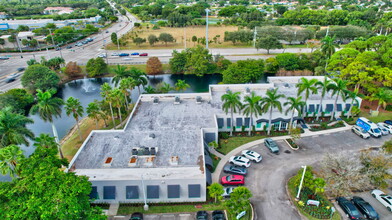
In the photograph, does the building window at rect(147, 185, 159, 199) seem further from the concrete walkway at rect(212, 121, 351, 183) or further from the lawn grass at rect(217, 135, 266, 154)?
the lawn grass at rect(217, 135, 266, 154)

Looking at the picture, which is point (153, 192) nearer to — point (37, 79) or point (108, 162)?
point (108, 162)

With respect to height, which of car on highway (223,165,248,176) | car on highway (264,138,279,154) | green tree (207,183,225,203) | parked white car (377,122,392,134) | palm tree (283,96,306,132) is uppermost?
palm tree (283,96,306,132)

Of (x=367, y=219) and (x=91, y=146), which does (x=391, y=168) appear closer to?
(x=367, y=219)

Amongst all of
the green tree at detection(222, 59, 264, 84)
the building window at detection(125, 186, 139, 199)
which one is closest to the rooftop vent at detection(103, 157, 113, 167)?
the building window at detection(125, 186, 139, 199)

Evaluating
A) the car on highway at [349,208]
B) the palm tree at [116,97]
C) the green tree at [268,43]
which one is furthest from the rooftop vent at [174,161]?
the green tree at [268,43]

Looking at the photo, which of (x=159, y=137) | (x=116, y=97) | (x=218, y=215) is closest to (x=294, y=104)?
(x=159, y=137)

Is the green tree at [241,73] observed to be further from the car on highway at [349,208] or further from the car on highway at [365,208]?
the car on highway at [365,208]
